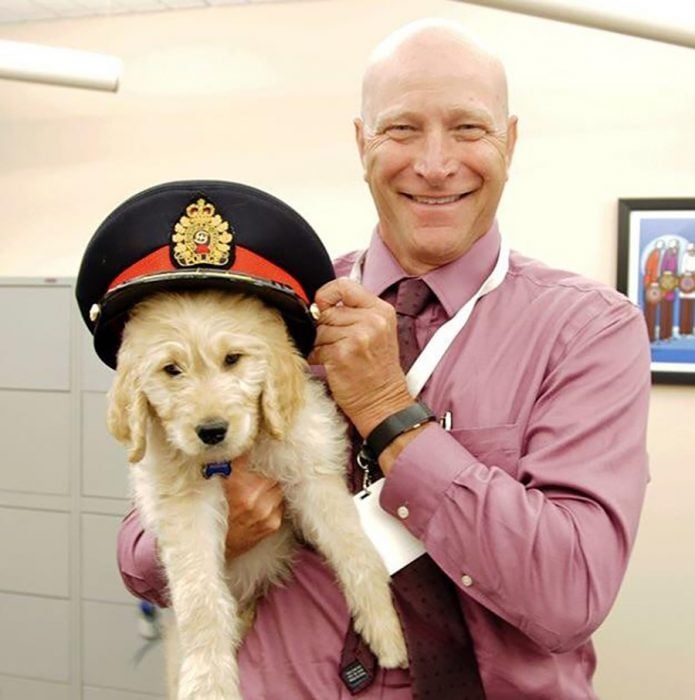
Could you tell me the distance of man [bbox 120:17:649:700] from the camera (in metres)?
1.14

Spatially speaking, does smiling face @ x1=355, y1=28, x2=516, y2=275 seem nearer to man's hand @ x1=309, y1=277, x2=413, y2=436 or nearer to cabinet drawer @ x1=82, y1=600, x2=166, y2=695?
man's hand @ x1=309, y1=277, x2=413, y2=436

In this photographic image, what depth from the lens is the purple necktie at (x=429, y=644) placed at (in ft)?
4.00

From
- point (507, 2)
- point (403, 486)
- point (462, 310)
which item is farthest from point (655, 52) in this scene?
point (403, 486)

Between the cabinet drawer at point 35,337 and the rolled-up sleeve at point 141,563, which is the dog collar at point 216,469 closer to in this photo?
the rolled-up sleeve at point 141,563

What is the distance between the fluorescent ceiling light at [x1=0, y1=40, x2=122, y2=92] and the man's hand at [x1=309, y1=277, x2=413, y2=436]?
2367 mm

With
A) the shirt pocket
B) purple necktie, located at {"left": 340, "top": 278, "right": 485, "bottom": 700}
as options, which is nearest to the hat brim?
the shirt pocket

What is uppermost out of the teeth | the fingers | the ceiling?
the ceiling

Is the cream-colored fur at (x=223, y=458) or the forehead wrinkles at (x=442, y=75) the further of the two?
the forehead wrinkles at (x=442, y=75)

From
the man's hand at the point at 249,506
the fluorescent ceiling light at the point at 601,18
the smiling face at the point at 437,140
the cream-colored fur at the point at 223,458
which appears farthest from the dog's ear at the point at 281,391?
the fluorescent ceiling light at the point at 601,18

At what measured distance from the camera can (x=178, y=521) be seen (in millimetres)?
1310

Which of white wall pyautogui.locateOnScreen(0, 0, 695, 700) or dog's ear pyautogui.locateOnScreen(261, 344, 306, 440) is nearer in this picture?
dog's ear pyautogui.locateOnScreen(261, 344, 306, 440)

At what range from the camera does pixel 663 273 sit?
11.1 ft

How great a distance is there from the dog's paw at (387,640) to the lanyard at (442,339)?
1.13ft

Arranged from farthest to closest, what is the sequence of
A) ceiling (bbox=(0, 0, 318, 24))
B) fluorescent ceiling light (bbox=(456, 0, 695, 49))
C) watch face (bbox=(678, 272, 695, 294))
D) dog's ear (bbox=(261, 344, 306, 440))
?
ceiling (bbox=(0, 0, 318, 24)) → watch face (bbox=(678, 272, 695, 294)) → fluorescent ceiling light (bbox=(456, 0, 695, 49)) → dog's ear (bbox=(261, 344, 306, 440))
